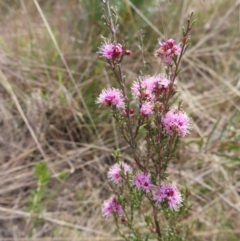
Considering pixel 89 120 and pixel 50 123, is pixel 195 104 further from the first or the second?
pixel 50 123

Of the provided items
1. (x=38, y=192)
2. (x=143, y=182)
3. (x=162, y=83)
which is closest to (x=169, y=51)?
(x=162, y=83)

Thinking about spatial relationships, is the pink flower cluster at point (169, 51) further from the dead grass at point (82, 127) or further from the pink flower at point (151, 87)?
the dead grass at point (82, 127)

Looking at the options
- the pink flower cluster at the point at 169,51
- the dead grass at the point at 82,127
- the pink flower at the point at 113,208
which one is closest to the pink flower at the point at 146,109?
the pink flower cluster at the point at 169,51

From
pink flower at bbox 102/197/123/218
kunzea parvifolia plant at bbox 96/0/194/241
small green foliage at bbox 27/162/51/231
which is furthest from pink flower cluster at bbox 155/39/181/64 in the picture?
small green foliage at bbox 27/162/51/231

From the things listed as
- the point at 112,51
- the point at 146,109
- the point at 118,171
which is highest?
→ the point at 112,51

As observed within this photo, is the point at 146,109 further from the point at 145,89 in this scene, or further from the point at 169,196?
the point at 169,196

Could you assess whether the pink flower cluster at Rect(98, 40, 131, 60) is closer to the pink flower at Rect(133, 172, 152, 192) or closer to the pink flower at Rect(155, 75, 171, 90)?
the pink flower at Rect(155, 75, 171, 90)

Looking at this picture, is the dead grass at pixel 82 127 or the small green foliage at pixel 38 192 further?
the dead grass at pixel 82 127
